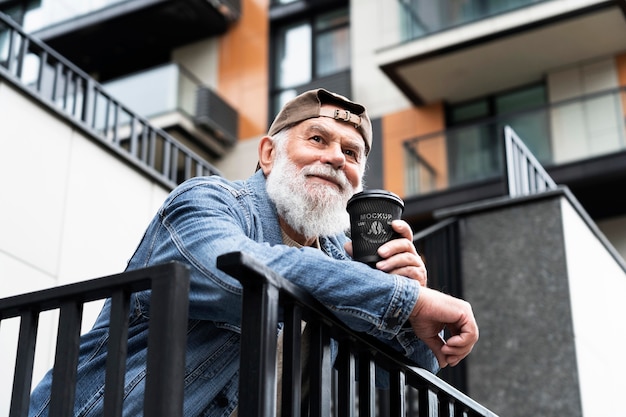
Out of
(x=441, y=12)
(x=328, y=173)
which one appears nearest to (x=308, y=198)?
(x=328, y=173)

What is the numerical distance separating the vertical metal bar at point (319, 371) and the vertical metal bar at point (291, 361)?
92mm

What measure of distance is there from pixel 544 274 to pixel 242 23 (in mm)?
13596

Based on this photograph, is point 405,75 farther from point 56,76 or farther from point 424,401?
point 424,401

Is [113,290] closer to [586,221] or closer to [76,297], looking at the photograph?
[76,297]

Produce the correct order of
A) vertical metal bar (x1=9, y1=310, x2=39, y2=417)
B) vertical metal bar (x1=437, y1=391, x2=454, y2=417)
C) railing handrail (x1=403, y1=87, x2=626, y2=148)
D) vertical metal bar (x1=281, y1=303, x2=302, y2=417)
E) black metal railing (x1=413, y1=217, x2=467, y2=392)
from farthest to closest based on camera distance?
railing handrail (x1=403, y1=87, x2=626, y2=148) → black metal railing (x1=413, y1=217, x2=467, y2=392) → vertical metal bar (x1=437, y1=391, x2=454, y2=417) → vertical metal bar (x1=9, y1=310, x2=39, y2=417) → vertical metal bar (x1=281, y1=303, x2=302, y2=417)

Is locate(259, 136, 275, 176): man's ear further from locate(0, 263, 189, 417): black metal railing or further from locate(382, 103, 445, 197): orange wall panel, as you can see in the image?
locate(382, 103, 445, 197): orange wall panel

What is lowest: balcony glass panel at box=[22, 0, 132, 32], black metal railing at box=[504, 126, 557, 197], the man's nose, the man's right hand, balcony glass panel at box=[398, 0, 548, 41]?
the man's right hand

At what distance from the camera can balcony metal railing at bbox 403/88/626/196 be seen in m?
14.7

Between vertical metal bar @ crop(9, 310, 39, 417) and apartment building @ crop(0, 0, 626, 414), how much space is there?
10429 millimetres

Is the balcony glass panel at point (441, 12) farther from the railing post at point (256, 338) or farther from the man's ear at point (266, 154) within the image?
the railing post at point (256, 338)

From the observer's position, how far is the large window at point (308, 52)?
18719mm

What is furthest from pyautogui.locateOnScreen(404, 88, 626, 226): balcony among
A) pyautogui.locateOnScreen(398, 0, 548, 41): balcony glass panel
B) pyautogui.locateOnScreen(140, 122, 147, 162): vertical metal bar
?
pyautogui.locateOnScreen(140, 122, 147, 162): vertical metal bar

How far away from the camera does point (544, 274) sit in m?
6.90

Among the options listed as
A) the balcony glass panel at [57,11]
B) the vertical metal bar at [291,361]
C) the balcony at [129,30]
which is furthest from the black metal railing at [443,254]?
the balcony glass panel at [57,11]
